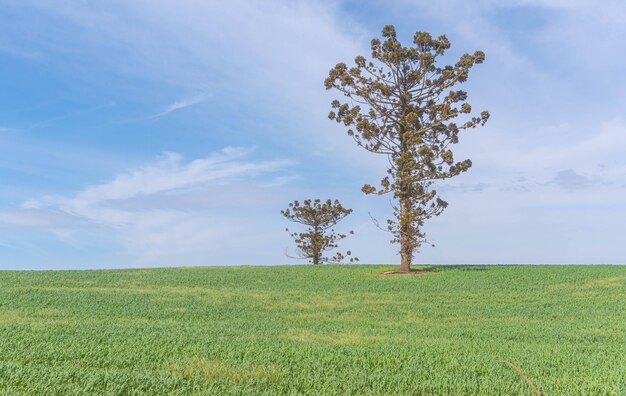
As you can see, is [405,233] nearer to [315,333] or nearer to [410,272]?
[410,272]

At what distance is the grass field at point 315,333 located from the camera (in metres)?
9.06

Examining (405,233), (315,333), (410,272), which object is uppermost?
(405,233)

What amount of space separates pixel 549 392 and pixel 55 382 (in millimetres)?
7532

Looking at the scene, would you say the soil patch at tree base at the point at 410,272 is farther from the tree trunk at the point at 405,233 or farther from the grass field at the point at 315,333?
the grass field at the point at 315,333

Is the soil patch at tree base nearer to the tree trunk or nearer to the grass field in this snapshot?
the tree trunk

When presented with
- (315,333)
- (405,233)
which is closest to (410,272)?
(405,233)

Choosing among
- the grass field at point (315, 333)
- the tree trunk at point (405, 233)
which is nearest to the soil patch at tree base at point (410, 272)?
the tree trunk at point (405, 233)

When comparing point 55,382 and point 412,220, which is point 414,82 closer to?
point 412,220

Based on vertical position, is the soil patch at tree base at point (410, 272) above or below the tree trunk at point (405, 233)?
below

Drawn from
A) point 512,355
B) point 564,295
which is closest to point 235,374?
point 512,355

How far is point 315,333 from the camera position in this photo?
17891 millimetres

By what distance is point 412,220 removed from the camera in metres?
42.2

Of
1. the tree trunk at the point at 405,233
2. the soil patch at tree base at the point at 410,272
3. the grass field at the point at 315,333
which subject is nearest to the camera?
the grass field at the point at 315,333

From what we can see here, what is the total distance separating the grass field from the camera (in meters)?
9.06
